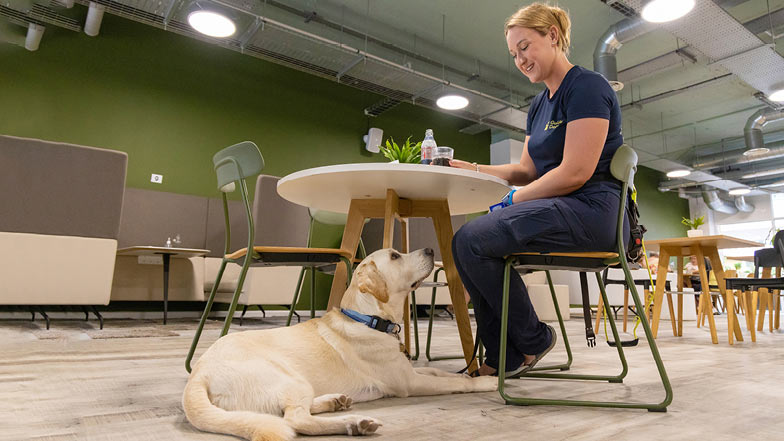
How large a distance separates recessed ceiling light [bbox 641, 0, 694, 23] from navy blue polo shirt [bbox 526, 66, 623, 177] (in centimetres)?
357

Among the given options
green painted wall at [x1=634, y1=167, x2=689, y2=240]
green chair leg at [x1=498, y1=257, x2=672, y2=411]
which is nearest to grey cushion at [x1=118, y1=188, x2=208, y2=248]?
green chair leg at [x1=498, y1=257, x2=672, y2=411]

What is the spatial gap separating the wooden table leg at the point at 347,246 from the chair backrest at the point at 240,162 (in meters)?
0.46

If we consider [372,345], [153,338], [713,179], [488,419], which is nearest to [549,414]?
[488,419]

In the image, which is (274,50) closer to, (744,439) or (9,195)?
(9,195)

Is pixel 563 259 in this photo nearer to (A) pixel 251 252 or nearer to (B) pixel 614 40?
(A) pixel 251 252

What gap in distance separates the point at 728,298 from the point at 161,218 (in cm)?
566

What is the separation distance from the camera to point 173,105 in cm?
609

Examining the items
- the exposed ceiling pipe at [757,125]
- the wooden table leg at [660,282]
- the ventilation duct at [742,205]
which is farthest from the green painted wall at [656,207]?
the wooden table leg at [660,282]

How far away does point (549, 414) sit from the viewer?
4.30 feet

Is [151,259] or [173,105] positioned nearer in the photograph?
[151,259]

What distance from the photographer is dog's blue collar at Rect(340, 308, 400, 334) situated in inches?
59.7

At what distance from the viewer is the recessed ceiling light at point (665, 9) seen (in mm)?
4336

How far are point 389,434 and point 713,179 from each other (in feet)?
41.5

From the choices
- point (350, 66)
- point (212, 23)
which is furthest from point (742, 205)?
point (212, 23)
